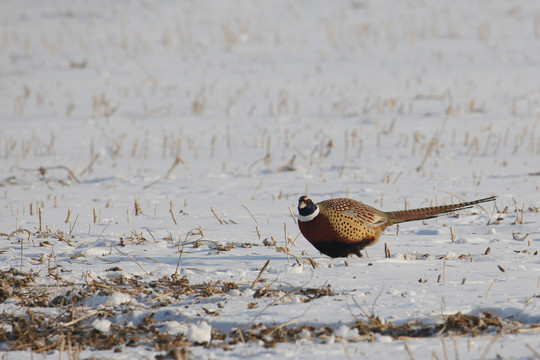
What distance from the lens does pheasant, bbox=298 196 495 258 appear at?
4383 mm

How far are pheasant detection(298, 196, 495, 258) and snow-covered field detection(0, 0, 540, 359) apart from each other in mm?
131

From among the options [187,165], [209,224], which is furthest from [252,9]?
[209,224]

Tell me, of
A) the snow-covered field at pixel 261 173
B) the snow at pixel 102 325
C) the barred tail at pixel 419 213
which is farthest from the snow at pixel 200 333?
the barred tail at pixel 419 213

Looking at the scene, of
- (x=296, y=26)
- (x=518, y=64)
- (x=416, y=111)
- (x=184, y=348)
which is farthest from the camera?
(x=296, y=26)

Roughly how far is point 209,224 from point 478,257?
2373mm

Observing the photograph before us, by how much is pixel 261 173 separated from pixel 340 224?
464 centimetres

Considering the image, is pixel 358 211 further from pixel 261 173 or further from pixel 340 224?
pixel 261 173

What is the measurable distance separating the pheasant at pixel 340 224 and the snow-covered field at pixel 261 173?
131 millimetres

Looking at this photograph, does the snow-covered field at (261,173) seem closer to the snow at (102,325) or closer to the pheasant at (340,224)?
the snow at (102,325)

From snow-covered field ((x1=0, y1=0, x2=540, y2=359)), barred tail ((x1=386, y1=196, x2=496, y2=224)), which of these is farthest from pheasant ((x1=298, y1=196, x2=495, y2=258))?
snow-covered field ((x1=0, y1=0, x2=540, y2=359))

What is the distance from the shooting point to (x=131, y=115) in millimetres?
12766

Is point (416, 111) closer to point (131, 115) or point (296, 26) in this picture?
point (131, 115)

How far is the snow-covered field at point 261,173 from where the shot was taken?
3328mm

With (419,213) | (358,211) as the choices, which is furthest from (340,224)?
(419,213)
